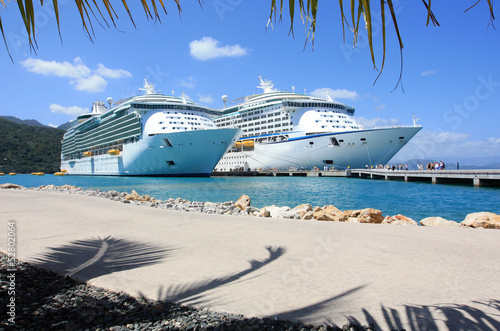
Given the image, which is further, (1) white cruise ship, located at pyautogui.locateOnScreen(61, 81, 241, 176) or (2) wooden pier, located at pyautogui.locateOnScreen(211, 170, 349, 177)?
(2) wooden pier, located at pyautogui.locateOnScreen(211, 170, 349, 177)

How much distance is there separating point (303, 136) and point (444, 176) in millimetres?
18818

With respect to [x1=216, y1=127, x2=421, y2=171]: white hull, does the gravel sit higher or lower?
lower

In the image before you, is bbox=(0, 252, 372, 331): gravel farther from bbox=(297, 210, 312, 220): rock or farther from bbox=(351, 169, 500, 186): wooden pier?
bbox=(351, 169, 500, 186): wooden pier

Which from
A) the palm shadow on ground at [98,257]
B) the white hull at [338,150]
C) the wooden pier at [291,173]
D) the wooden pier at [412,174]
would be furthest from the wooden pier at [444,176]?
the palm shadow on ground at [98,257]

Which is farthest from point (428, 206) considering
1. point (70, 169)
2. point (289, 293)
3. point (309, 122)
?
point (70, 169)

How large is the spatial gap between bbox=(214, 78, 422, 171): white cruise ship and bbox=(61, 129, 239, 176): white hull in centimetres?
980


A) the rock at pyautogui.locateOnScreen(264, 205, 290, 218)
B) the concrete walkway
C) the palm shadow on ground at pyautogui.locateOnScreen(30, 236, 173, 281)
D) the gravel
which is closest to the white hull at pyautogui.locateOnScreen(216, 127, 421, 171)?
the rock at pyautogui.locateOnScreen(264, 205, 290, 218)

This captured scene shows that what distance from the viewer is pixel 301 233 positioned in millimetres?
5016

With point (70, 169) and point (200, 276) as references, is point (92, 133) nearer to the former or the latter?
point (70, 169)

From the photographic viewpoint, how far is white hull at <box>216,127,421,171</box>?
113 ft

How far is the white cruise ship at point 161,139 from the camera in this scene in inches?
1352

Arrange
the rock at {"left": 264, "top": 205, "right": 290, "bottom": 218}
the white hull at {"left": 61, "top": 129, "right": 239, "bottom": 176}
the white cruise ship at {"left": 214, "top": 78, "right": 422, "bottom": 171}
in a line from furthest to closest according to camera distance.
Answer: the white cruise ship at {"left": 214, "top": 78, "right": 422, "bottom": 171}
the white hull at {"left": 61, "top": 129, "right": 239, "bottom": 176}
the rock at {"left": 264, "top": 205, "right": 290, "bottom": 218}

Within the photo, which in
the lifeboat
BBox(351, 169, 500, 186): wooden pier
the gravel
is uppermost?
the lifeboat

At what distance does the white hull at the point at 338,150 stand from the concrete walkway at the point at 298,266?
Result: 104ft
